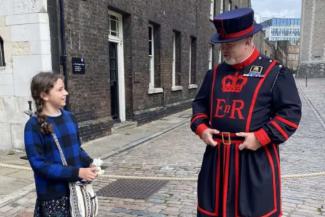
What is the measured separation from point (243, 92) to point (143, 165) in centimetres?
450

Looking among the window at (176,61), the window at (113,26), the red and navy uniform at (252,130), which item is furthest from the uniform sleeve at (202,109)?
the window at (176,61)

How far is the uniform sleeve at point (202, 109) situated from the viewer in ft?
8.93

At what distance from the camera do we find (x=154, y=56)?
12820 mm

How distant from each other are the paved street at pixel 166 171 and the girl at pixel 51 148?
185cm

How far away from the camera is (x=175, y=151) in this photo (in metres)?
7.93

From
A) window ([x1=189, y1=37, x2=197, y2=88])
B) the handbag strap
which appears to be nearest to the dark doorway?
window ([x1=189, y1=37, x2=197, y2=88])

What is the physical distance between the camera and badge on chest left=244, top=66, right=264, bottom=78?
2.47 metres

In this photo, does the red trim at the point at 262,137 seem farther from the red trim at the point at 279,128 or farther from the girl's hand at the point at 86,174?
the girl's hand at the point at 86,174

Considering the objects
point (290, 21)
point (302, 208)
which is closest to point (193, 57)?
point (302, 208)

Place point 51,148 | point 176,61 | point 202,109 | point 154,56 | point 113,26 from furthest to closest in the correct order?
point 176,61, point 154,56, point 113,26, point 202,109, point 51,148

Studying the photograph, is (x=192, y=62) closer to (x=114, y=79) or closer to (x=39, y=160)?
(x=114, y=79)

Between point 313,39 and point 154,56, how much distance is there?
4709 cm

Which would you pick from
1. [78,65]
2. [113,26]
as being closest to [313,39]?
[113,26]

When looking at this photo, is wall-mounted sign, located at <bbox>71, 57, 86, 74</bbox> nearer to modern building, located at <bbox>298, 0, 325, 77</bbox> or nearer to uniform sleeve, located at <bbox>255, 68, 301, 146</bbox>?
uniform sleeve, located at <bbox>255, 68, 301, 146</bbox>
